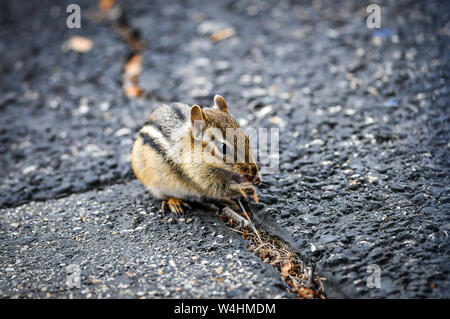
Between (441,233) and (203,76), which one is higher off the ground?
(203,76)

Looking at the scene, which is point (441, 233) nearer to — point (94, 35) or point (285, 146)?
point (285, 146)

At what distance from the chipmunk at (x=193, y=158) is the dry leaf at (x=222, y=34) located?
5.91ft

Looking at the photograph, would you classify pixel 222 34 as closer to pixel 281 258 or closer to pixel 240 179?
pixel 240 179

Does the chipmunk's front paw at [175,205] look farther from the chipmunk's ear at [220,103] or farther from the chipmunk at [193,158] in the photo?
the chipmunk's ear at [220,103]

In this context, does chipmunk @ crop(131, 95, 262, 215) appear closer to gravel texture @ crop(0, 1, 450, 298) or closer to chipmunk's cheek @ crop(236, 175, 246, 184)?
chipmunk's cheek @ crop(236, 175, 246, 184)

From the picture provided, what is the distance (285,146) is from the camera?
3.07 metres

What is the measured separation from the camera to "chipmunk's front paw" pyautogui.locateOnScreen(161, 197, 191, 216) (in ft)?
8.69

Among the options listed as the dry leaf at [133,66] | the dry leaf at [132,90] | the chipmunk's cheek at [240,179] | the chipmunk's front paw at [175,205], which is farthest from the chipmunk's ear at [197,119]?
the dry leaf at [133,66]

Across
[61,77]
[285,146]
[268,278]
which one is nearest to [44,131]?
[61,77]

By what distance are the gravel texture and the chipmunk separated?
0.52 feet

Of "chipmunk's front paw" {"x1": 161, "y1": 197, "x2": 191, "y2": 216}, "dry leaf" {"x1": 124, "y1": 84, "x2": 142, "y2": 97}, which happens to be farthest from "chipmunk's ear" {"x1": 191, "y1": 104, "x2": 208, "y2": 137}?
"dry leaf" {"x1": 124, "y1": 84, "x2": 142, "y2": 97}

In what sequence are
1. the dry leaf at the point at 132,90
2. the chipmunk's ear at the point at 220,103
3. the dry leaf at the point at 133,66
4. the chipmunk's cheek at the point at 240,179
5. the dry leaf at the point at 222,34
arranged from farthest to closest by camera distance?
the dry leaf at the point at 222,34 → the dry leaf at the point at 133,66 → the dry leaf at the point at 132,90 → the chipmunk's ear at the point at 220,103 → the chipmunk's cheek at the point at 240,179

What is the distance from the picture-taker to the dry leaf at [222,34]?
447 centimetres

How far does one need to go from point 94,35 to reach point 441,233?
3.94m
